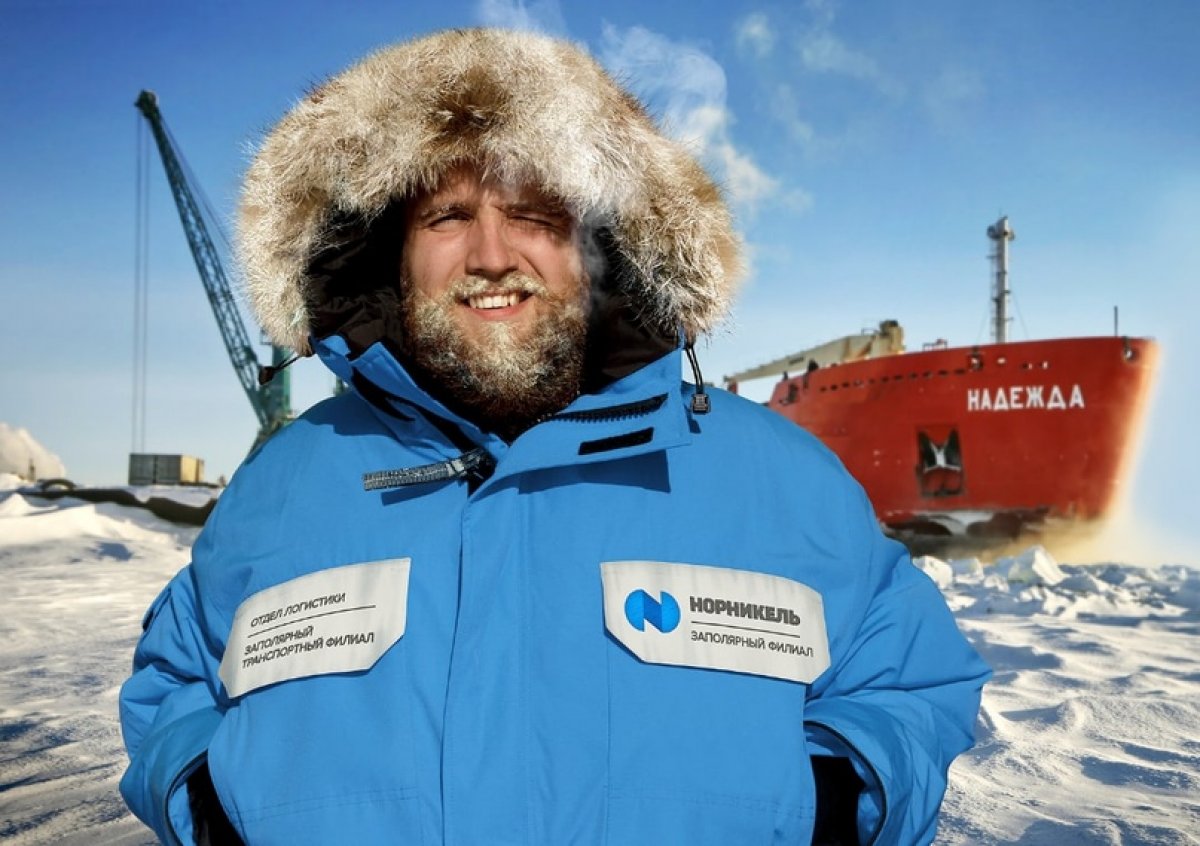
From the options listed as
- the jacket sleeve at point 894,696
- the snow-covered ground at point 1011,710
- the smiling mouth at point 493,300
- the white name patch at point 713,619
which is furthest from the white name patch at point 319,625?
the snow-covered ground at point 1011,710

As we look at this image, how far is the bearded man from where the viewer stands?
4.47 feet

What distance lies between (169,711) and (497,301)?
106cm

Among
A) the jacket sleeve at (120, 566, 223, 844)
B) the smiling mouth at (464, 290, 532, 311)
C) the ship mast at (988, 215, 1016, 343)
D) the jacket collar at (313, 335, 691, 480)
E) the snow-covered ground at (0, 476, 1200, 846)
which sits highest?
the ship mast at (988, 215, 1016, 343)

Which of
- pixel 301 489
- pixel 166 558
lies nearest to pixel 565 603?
pixel 301 489

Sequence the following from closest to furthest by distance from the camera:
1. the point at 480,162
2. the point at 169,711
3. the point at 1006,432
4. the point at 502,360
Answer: the point at 169,711, the point at 502,360, the point at 480,162, the point at 1006,432

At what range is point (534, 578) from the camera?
1438 millimetres

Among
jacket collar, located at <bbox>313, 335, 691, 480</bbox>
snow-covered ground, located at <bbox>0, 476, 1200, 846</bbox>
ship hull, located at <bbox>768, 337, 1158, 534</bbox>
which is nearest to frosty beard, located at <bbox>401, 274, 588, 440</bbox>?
jacket collar, located at <bbox>313, 335, 691, 480</bbox>

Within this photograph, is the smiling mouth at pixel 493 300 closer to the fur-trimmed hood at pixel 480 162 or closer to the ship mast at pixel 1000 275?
the fur-trimmed hood at pixel 480 162

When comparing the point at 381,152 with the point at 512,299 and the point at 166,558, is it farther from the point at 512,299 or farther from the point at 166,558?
the point at 166,558

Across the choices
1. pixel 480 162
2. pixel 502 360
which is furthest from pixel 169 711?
pixel 480 162

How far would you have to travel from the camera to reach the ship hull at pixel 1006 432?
51.9 ft

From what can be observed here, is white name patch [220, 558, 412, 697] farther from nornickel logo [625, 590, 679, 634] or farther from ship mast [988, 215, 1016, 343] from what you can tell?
ship mast [988, 215, 1016, 343]

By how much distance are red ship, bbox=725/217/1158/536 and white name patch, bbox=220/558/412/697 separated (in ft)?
53.4

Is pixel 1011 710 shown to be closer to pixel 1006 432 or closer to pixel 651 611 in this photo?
pixel 651 611
